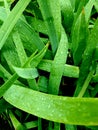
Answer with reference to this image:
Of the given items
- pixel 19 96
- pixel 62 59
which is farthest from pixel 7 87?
pixel 62 59

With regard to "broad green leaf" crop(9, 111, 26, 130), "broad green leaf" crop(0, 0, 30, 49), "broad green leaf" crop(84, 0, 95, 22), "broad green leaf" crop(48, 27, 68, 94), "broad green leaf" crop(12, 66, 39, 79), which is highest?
"broad green leaf" crop(0, 0, 30, 49)

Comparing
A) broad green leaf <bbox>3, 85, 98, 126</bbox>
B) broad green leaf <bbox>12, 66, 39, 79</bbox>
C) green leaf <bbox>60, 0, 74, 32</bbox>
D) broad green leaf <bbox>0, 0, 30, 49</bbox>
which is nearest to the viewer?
broad green leaf <bbox>3, 85, 98, 126</bbox>

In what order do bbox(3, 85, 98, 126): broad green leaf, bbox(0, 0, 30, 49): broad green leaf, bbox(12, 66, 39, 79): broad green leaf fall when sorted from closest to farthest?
bbox(3, 85, 98, 126): broad green leaf → bbox(12, 66, 39, 79): broad green leaf → bbox(0, 0, 30, 49): broad green leaf

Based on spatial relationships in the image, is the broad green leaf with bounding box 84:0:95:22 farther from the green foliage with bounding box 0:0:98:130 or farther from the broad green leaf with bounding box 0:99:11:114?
the broad green leaf with bounding box 0:99:11:114

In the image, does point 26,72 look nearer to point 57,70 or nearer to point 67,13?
point 57,70

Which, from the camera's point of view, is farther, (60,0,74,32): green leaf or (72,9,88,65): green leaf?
(60,0,74,32): green leaf

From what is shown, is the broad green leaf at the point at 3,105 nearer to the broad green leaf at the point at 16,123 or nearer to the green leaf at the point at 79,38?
the broad green leaf at the point at 16,123

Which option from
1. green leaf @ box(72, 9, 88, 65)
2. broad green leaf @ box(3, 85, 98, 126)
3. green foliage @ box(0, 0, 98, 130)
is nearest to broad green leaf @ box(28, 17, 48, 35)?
green foliage @ box(0, 0, 98, 130)

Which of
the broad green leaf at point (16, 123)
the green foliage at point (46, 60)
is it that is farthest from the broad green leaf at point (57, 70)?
the broad green leaf at point (16, 123)
